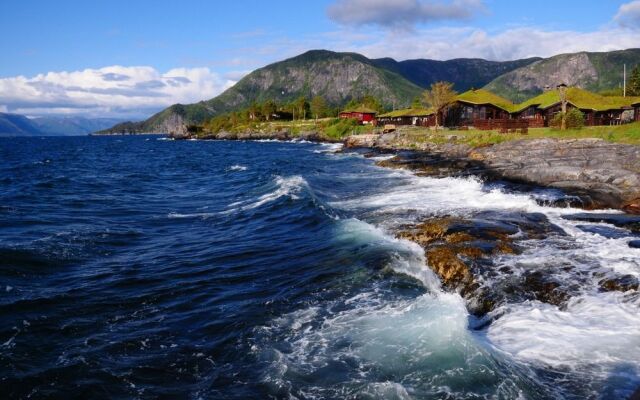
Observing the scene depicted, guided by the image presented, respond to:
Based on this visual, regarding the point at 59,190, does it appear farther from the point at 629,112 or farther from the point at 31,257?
the point at 629,112

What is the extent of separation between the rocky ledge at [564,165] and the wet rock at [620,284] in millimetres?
12554

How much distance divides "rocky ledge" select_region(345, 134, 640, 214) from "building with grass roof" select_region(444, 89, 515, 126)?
2927 cm

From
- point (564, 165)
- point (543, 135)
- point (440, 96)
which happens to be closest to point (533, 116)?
point (440, 96)

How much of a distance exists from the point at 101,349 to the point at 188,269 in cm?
729

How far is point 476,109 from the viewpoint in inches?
3438

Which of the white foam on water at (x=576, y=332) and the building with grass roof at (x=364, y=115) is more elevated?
the building with grass roof at (x=364, y=115)

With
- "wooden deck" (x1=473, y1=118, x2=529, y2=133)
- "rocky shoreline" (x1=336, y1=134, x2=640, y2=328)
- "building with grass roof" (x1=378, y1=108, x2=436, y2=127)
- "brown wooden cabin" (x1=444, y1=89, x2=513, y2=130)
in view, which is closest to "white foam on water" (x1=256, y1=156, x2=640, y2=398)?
"rocky shoreline" (x1=336, y1=134, x2=640, y2=328)

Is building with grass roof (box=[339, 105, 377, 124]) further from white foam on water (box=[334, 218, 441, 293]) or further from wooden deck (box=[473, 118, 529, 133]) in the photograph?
white foam on water (box=[334, 218, 441, 293])

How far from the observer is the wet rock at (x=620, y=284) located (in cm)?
1527

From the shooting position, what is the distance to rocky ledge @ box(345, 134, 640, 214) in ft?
96.5

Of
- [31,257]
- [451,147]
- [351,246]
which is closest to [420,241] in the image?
[351,246]

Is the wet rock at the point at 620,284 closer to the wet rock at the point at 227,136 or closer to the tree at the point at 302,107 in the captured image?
the wet rock at the point at 227,136

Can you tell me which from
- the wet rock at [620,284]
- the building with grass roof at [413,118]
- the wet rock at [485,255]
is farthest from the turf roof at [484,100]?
the wet rock at [620,284]

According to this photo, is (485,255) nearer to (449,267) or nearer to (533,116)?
(449,267)
